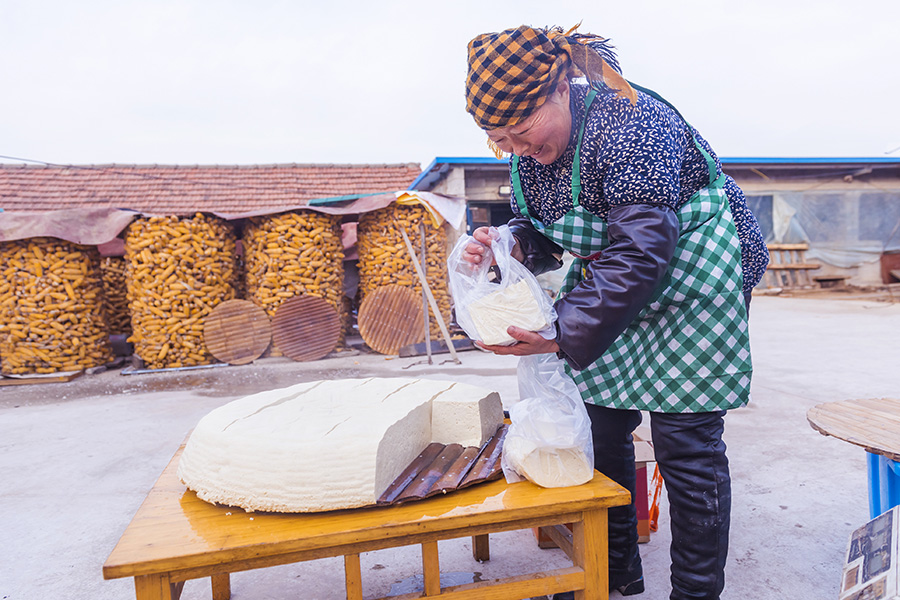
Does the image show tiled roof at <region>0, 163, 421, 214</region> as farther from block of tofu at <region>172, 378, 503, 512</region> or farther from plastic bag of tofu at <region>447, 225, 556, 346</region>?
plastic bag of tofu at <region>447, 225, 556, 346</region>

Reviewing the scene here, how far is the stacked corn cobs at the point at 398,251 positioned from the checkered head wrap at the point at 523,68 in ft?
23.9

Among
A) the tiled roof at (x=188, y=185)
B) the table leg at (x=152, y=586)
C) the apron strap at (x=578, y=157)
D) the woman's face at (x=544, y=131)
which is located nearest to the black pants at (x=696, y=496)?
the apron strap at (x=578, y=157)

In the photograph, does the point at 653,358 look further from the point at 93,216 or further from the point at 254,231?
the point at 93,216

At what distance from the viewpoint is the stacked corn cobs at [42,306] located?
25.8 ft

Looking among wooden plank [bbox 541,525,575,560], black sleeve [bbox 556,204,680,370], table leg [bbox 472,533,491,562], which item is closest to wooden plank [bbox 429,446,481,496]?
wooden plank [bbox 541,525,575,560]

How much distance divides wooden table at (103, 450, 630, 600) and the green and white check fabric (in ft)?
1.18

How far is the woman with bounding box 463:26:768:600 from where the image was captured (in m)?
1.36

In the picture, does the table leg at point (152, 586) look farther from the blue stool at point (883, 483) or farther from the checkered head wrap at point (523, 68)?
the blue stool at point (883, 483)

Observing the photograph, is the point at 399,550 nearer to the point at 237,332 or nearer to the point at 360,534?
the point at 360,534

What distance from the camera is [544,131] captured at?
5.05 ft

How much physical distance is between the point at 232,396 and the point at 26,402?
105 inches

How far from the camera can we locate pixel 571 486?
1.55 metres

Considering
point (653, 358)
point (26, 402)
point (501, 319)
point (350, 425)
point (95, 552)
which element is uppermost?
point (501, 319)

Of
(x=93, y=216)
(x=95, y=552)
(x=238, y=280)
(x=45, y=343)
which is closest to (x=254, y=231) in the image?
(x=238, y=280)
